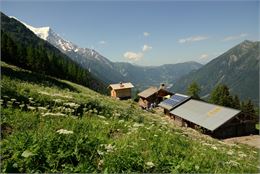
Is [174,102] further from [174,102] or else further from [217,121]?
[217,121]

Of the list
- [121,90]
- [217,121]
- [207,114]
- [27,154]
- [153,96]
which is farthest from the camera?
[121,90]

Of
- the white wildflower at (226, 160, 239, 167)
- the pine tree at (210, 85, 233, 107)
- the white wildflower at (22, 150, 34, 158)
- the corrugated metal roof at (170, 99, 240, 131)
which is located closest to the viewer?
the white wildflower at (22, 150, 34, 158)

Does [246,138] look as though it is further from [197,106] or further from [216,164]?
[216,164]

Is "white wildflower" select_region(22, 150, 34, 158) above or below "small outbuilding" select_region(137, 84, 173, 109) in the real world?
above

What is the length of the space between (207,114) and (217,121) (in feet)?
12.0


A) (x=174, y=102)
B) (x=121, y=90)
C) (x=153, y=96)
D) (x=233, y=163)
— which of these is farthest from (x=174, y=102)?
(x=233, y=163)

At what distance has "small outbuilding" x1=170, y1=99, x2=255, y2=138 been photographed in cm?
4488

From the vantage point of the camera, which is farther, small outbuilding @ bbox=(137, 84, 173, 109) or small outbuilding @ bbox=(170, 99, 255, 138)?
small outbuilding @ bbox=(137, 84, 173, 109)

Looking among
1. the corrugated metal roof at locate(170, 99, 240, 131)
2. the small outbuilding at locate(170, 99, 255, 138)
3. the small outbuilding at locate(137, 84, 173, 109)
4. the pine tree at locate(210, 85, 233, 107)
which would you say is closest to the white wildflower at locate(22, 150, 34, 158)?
the small outbuilding at locate(170, 99, 255, 138)

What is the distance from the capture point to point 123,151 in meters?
7.33

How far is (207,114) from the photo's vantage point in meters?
49.0

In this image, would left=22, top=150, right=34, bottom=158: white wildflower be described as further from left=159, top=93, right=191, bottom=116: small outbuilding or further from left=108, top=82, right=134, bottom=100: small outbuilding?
left=108, top=82, right=134, bottom=100: small outbuilding

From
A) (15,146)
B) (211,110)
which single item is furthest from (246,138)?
(15,146)

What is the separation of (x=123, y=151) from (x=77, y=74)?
123729 mm
